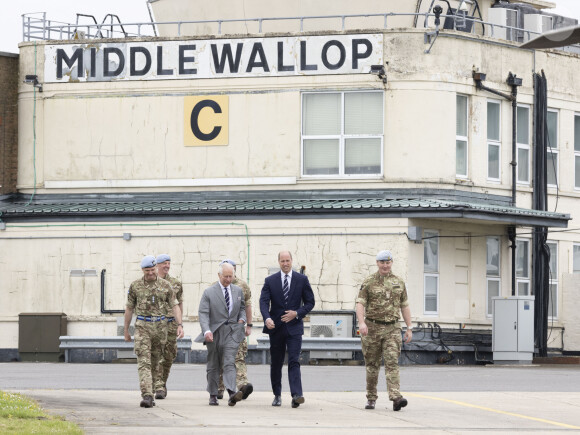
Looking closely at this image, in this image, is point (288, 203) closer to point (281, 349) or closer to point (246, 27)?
point (246, 27)

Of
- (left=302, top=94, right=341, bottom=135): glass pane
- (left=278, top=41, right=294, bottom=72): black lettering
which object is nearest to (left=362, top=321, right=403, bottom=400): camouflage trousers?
(left=302, top=94, right=341, bottom=135): glass pane

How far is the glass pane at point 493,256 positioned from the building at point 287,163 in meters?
0.05

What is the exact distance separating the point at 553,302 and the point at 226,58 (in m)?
10.6

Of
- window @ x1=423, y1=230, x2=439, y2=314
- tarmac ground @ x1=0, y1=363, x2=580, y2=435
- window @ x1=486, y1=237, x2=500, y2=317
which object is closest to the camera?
tarmac ground @ x1=0, y1=363, x2=580, y2=435

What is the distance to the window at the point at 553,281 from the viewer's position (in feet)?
113

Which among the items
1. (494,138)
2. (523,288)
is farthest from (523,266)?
(494,138)

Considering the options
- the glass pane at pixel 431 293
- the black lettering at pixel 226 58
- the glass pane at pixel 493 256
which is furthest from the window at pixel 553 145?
the black lettering at pixel 226 58

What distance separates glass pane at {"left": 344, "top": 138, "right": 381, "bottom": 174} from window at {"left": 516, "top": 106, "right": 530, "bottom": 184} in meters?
4.16

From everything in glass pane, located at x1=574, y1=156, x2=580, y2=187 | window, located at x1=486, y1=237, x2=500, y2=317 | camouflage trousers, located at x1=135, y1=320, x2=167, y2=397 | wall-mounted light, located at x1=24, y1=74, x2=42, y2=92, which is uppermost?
wall-mounted light, located at x1=24, y1=74, x2=42, y2=92

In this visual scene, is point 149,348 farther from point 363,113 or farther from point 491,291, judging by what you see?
point 491,291

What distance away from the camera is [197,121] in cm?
3250

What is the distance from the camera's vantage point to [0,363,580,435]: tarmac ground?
1443 cm

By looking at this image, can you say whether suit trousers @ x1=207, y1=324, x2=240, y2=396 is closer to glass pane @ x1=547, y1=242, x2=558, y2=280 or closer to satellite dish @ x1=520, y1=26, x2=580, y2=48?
satellite dish @ x1=520, y1=26, x2=580, y2=48

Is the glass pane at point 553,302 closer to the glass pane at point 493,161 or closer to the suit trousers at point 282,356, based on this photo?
the glass pane at point 493,161
